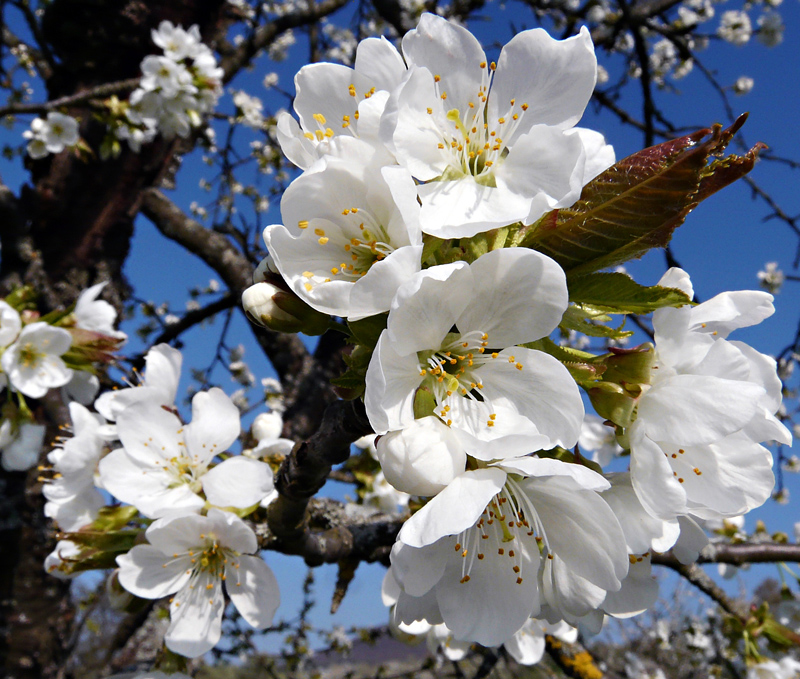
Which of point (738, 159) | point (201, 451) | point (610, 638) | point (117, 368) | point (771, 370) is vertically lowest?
point (610, 638)

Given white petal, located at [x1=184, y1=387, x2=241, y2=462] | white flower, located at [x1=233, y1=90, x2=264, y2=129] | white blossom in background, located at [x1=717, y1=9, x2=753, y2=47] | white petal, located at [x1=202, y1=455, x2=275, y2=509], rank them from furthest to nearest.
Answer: white blossom in background, located at [x1=717, y1=9, x2=753, y2=47] → white flower, located at [x1=233, y1=90, x2=264, y2=129] → white petal, located at [x1=184, y1=387, x2=241, y2=462] → white petal, located at [x1=202, y1=455, x2=275, y2=509]

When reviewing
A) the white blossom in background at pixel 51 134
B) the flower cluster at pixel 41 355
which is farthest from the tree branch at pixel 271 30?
the flower cluster at pixel 41 355

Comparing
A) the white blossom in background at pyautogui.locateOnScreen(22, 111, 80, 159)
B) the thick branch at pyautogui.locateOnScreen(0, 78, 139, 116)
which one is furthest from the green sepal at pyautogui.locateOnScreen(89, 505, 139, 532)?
the white blossom in background at pyautogui.locateOnScreen(22, 111, 80, 159)

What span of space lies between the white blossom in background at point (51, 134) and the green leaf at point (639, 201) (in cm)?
318

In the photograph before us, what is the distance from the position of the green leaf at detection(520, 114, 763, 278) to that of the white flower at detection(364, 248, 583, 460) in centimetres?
8

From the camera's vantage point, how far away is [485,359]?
796 mm

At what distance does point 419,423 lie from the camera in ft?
2.30

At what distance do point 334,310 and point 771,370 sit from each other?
2.51ft

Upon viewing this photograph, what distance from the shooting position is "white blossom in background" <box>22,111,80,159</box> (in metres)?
2.96

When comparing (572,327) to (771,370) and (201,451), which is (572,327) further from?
(201,451)

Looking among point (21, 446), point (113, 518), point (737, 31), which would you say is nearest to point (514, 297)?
point (113, 518)

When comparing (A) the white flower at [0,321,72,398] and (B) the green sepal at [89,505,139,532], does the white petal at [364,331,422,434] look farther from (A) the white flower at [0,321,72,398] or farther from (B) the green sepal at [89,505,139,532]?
(A) the white flower at [0,321,72,398]

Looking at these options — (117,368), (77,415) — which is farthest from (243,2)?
(77,415)

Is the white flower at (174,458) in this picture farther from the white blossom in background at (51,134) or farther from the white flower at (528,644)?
the white blossom in background at (51,134)
